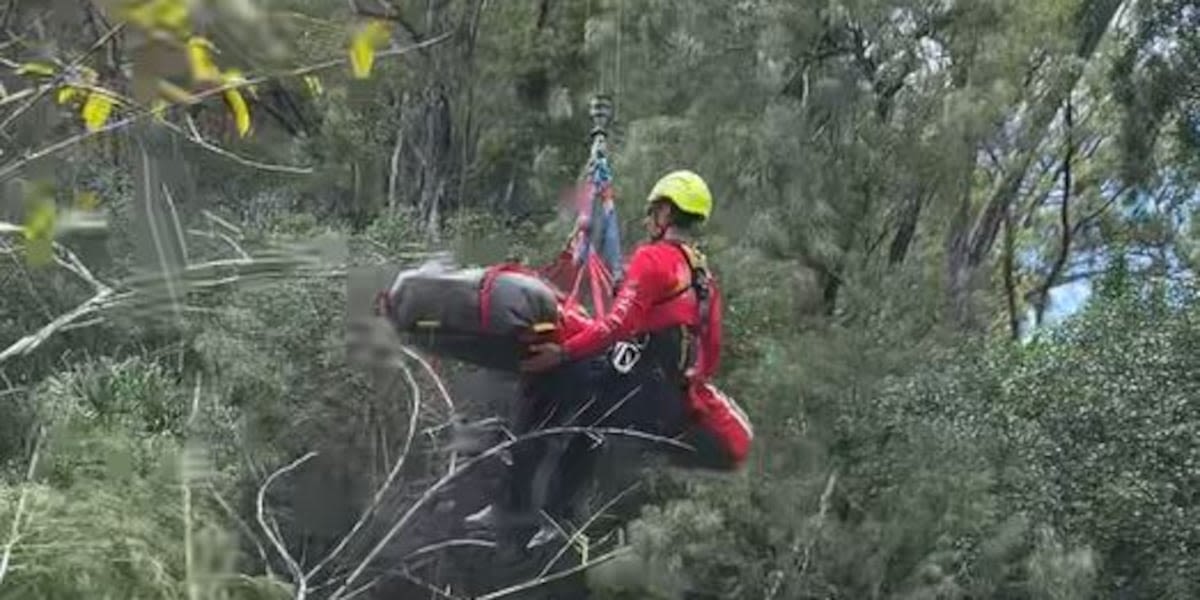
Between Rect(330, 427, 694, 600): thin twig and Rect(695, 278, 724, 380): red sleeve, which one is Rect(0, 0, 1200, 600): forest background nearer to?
Rect(330, 427, 694, 600): thin twig

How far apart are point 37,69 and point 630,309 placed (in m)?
2.60

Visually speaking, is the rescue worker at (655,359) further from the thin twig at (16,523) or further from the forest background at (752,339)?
the thin twig at (16,523)

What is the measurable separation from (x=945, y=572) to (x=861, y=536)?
41 cm

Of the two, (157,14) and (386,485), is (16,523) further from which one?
(157,14)

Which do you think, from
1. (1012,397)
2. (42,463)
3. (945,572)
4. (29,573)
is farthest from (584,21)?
(29,573)

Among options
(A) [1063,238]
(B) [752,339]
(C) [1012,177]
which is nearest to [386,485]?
(B) [752,339]

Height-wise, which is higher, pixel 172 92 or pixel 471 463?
pixel 172 92

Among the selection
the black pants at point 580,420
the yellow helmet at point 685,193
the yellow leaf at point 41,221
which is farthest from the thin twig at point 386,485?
the yellow leaf at point 41,221

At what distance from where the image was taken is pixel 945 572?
270 inches

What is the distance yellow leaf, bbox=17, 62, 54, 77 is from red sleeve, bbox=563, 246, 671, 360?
2519 mm

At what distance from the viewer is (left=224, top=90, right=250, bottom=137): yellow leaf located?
1.21 m

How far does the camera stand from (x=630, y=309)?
12.3 ft

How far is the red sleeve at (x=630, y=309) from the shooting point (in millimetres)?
3711

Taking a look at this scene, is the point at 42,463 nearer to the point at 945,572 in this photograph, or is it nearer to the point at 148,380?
the point at 148,380
